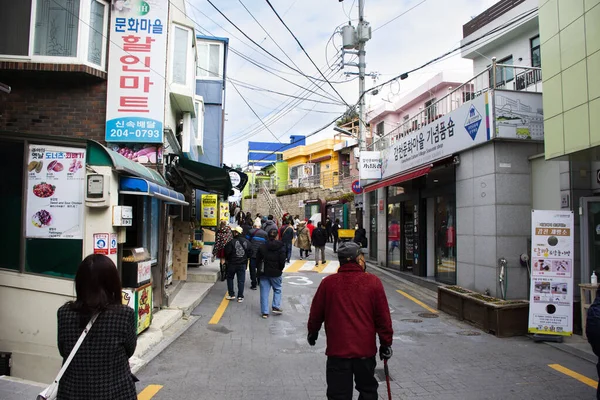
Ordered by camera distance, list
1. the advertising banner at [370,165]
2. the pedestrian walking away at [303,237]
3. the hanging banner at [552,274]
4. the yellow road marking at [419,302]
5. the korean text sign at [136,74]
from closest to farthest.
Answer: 1. the hanging banner at [552,274]
2. the korean text sign at [136,74]
3. the yellow road marking at [419,302]
4. the advertising banner at [370,165]
5. the pedestrian walking away at [303,237]

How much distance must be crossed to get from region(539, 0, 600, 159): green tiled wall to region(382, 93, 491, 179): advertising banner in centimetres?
176

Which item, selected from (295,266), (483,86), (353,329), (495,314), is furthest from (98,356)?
(295,266)

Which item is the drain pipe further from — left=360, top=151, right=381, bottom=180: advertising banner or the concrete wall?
left=360, top=151, right=381, bottom=180: advertising banner

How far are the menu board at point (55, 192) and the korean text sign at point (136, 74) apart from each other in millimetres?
2265

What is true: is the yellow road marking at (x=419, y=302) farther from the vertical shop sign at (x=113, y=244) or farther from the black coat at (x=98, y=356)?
the black coat at (x=98, y=356)

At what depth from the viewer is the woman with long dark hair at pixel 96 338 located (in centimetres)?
284

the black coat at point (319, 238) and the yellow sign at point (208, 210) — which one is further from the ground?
the yellow sign at point (208, 210)

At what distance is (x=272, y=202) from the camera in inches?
1662

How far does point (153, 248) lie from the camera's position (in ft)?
30.1

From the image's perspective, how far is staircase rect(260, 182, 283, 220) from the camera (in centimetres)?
4050

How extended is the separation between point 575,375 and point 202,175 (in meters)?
8.22

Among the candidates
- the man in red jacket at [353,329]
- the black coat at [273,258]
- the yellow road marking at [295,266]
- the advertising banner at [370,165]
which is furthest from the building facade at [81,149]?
the advertising banner at [370,165]

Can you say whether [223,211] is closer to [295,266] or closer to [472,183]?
→ [295,266]

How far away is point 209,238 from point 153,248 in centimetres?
634
